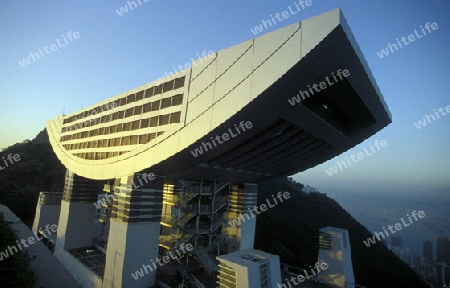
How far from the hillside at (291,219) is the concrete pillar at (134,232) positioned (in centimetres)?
2307

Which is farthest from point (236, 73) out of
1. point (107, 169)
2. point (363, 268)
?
point (363, 268)

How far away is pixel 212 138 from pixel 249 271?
7.24 meters

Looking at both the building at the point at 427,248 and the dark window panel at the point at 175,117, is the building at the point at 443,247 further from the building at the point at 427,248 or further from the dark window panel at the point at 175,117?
the dark window panel at the point at 175,117

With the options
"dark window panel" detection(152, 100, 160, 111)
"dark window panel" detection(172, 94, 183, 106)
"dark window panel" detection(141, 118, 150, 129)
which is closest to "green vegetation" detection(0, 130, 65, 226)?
"dark window panel" detection(141, 118, 150, 129)

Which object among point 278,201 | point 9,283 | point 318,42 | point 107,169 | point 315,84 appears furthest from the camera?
point 278,201

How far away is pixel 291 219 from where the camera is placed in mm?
60281

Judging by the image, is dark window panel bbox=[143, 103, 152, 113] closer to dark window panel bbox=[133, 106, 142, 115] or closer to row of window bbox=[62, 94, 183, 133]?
row of window bbox=[62, 94, 183, 133]

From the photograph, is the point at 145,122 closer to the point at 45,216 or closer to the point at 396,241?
the point at 45,216

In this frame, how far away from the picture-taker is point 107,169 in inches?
886

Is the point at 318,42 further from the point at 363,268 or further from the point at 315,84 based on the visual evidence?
the point at 363,268

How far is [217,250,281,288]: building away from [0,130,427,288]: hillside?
25.2m

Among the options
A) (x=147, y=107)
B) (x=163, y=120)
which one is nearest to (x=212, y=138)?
(x=163, y=120)

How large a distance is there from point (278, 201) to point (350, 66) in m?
63.1

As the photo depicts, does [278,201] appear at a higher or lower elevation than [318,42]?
lower
